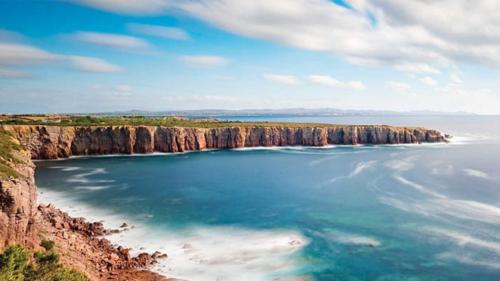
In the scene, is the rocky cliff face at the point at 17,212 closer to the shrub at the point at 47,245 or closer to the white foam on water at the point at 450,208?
the shrub at the point at 47,245

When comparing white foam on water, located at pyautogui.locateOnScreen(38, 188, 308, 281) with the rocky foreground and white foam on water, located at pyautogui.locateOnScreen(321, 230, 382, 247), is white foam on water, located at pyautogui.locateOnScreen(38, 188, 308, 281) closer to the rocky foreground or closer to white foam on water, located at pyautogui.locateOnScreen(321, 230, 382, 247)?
the rocky foreground

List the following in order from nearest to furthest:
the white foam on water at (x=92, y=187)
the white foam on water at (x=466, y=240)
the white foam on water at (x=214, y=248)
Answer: the white foam on water at (x=214, y=248) → the white foam on water at (x=466, y=240) → the white foam on water at (x=92, y=187)

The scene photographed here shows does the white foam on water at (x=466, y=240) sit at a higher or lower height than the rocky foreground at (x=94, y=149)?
lower

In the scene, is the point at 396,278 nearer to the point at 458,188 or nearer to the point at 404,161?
the point at 458,188

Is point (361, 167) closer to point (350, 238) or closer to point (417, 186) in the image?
point (417, 186)

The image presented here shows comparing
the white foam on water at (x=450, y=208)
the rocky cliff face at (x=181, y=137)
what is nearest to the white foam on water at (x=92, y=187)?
the rocky cliff face at (x=181, y=137)

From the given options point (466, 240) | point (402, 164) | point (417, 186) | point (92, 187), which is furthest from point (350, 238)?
point (402, 164)

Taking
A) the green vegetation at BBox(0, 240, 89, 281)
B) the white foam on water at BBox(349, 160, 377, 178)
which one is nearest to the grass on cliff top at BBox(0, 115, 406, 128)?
the white foam on water at BBox(349, 160, 377, 178)
